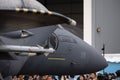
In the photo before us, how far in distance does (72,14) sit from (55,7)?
1.64m

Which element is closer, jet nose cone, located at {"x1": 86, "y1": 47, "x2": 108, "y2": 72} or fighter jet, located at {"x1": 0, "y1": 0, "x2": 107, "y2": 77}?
fighter jet, located at {"x1": 0, "y1": 0, "x2": 107, "y2": 77}

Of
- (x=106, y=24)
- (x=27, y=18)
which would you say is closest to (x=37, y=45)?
(x=27, y=18)

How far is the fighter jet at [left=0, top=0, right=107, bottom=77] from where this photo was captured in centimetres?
442

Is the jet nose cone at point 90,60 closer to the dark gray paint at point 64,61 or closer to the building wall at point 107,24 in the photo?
the dark gray paint at point 64,61

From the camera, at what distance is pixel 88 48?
9094 mm

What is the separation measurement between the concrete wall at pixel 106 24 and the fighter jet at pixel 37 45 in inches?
539

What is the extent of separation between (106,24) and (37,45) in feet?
57.5

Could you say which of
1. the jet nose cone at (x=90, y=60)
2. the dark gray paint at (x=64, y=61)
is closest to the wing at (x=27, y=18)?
the dark gray paint at (x=64, y=61)

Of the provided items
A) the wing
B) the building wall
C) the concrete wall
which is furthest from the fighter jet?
the building wall

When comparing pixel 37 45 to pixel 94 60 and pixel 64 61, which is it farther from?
pixel 94 60

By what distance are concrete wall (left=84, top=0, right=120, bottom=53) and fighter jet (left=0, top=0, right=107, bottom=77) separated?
44.9ft

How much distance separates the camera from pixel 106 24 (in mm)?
24375

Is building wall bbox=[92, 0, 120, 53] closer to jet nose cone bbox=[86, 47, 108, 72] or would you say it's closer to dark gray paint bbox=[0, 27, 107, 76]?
jet nose cone bbox=[86, 47, 108, 72]

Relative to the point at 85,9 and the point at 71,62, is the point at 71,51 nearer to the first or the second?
the point at 71,62
